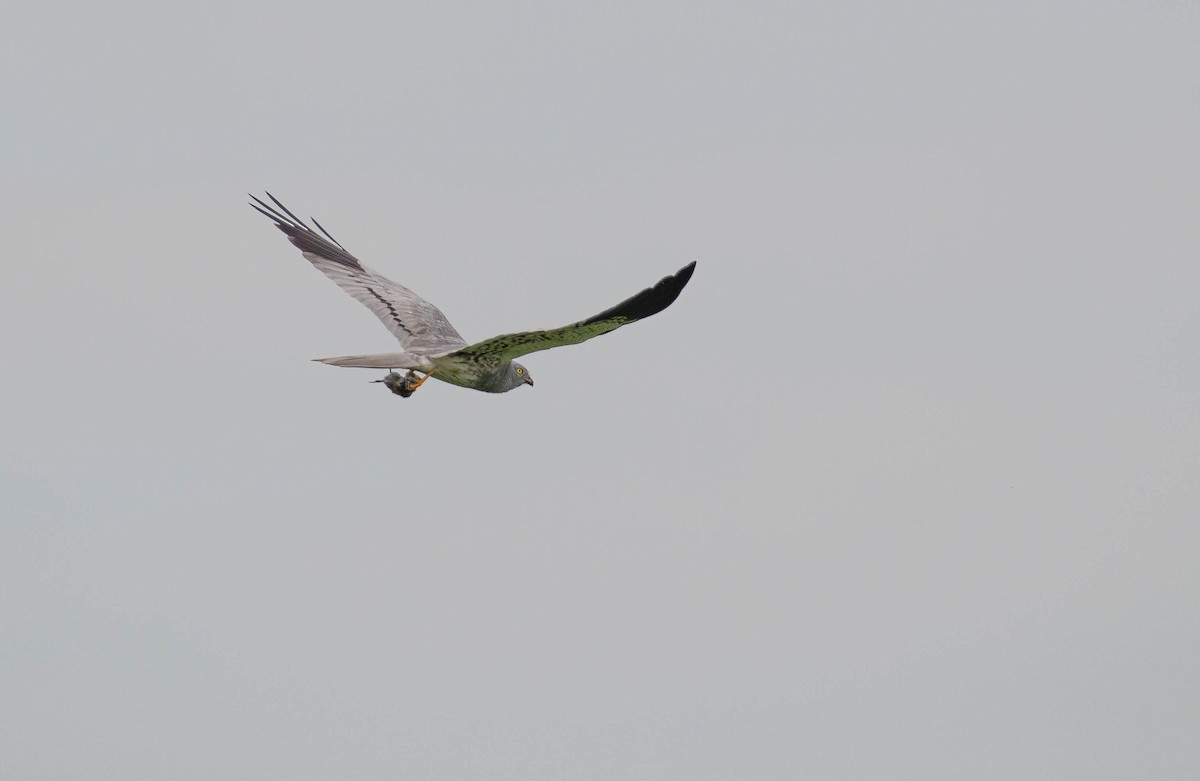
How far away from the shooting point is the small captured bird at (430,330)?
801 inches

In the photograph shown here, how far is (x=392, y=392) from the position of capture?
24469mm

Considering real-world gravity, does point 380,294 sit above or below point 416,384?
above

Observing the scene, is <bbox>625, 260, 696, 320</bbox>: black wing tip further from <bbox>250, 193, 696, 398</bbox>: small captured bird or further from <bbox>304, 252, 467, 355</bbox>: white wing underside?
<bbox>304, 252, 467, 355</bbox>: white wing underside

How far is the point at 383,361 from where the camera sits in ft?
78.5

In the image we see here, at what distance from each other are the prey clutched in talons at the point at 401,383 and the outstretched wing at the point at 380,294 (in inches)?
33.1

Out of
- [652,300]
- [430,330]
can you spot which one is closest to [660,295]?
[652,300]

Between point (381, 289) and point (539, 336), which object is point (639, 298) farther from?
point (381, 289)

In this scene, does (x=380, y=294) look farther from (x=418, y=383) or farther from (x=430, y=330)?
(x=418, y=383)

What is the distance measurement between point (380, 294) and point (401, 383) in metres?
5.52

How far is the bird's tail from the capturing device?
23.3m

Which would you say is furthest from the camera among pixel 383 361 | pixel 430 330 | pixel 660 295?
pixel 430 330

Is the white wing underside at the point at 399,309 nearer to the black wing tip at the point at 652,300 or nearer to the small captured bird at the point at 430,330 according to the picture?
the small captured bird at the point at 430,330

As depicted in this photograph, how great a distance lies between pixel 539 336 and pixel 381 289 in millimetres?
9298

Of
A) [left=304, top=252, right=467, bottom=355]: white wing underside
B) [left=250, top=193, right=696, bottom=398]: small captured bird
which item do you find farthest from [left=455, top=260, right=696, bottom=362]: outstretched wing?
[left=304, top=252, right=467, bottom=355]: white wing underside
